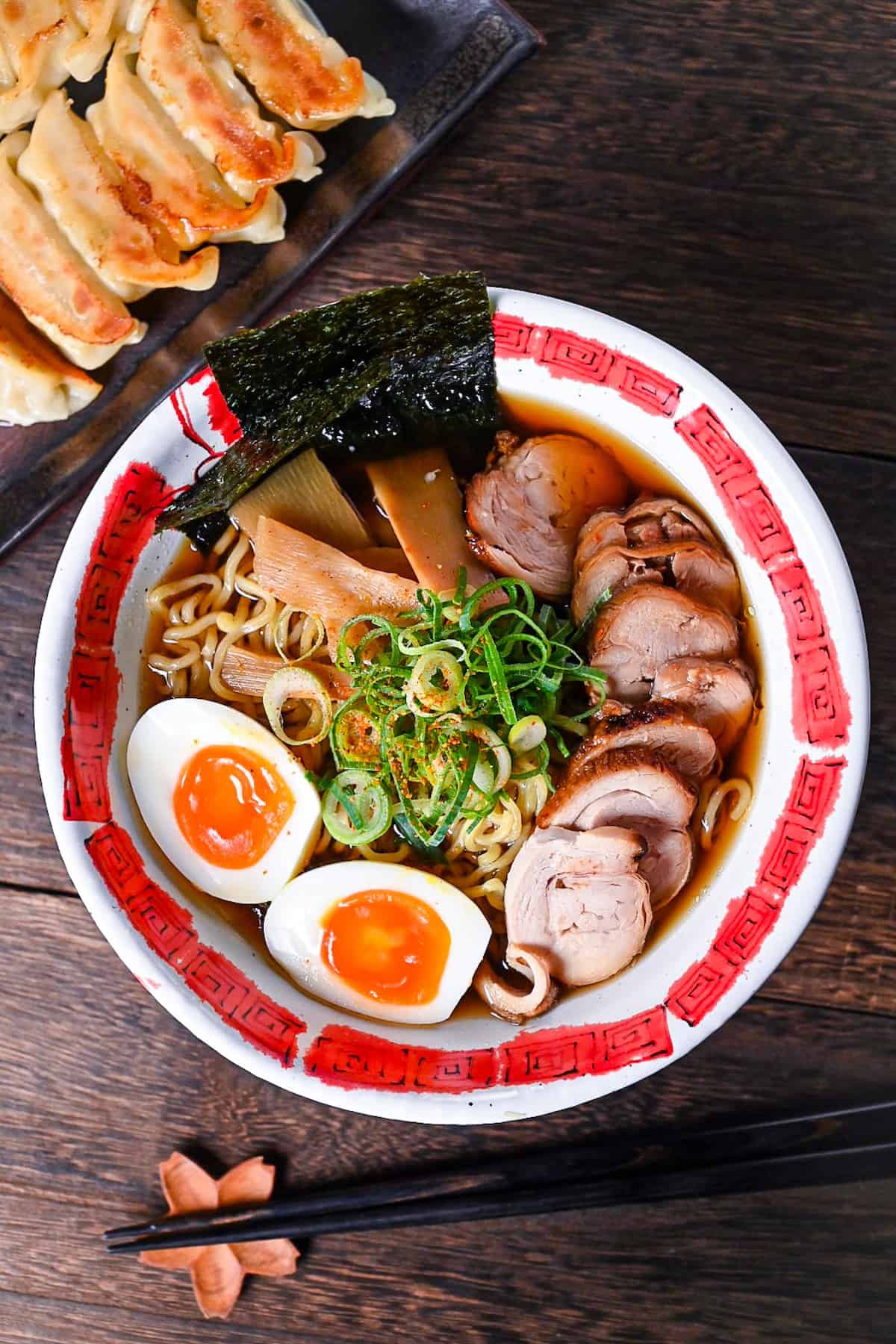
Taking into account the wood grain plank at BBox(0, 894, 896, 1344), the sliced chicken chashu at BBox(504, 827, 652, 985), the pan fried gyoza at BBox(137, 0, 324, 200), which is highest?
the pan fried gyoza at BBox(137, 0, 324, 200)

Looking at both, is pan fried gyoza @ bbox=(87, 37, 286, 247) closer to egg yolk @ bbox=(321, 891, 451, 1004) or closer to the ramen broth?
the ramen broth

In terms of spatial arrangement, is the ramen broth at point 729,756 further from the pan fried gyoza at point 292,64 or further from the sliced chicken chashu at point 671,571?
the pan fried gyoza at point 292,64

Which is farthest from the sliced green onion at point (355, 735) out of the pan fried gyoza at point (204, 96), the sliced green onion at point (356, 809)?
the pan fried gyoza at point (204, 96)

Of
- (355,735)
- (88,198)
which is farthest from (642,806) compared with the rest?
(88,198)

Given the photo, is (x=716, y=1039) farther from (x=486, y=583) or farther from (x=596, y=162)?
(x=596, y=162)

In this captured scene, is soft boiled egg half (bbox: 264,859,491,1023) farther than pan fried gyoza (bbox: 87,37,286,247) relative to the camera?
No

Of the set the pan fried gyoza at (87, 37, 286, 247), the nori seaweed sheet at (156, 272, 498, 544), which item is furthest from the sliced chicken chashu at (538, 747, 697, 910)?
the pan fried gyoza at (87, 37, 286, 247)

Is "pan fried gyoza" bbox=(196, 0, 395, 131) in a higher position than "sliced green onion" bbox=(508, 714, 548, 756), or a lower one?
higher
